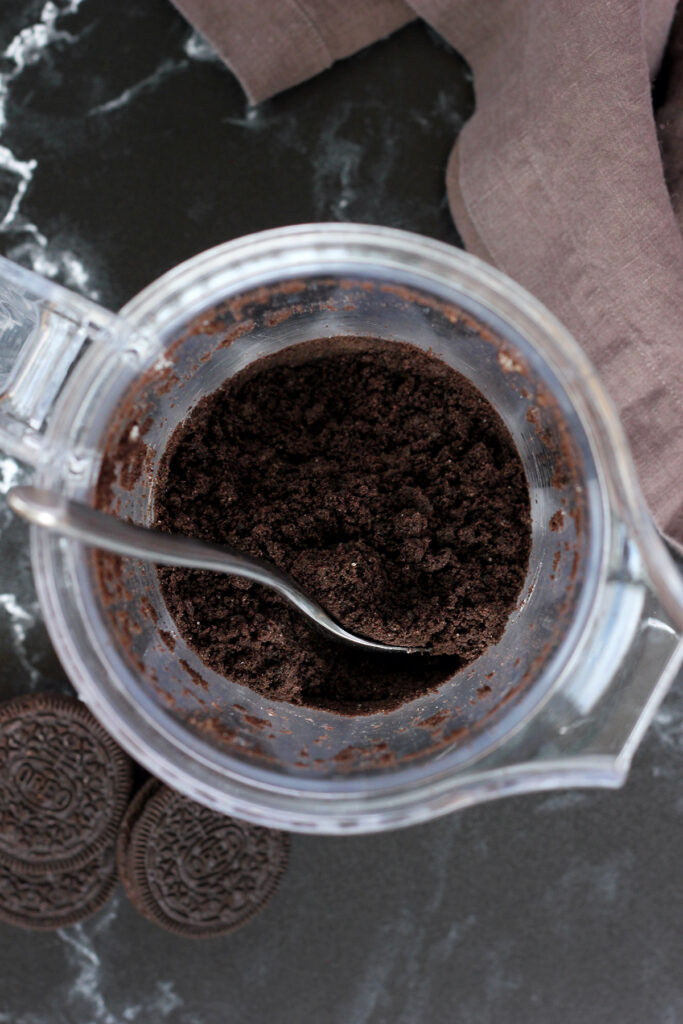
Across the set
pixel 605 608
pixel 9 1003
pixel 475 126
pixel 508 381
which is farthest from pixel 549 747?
pixel 9 1003

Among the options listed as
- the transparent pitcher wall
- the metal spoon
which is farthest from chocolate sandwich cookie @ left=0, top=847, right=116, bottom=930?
the metal spoon

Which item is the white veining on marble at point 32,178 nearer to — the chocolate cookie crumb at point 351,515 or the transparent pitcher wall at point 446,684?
the transparent pitcher wall at point 446,684

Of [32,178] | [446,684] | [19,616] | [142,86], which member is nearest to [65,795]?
[19,616]

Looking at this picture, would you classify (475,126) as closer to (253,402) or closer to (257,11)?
(257,11)

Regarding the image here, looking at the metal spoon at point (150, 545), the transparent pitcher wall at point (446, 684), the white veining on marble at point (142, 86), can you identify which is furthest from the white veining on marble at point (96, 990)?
the white veining on marble at point (142, 86)

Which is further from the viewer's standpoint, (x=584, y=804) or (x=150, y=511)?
(x=584, y=804)

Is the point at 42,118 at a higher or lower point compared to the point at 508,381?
higher
